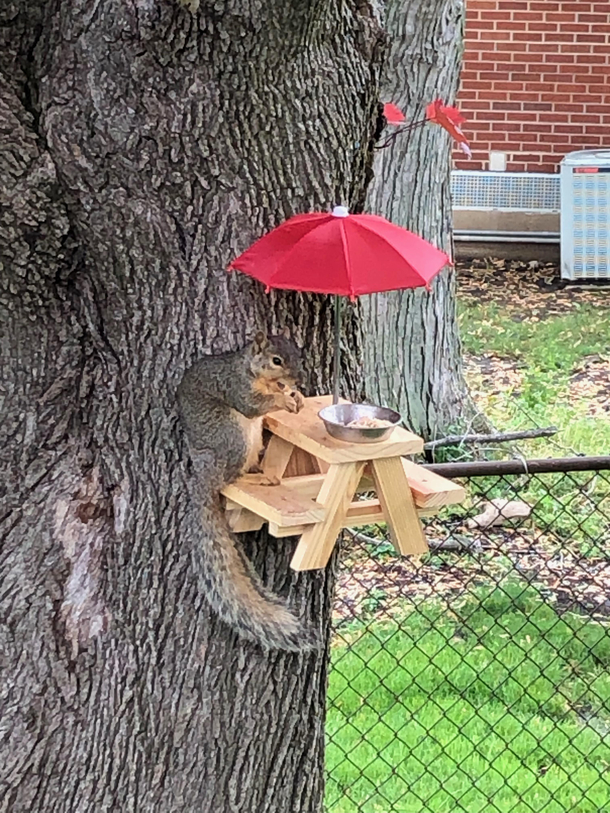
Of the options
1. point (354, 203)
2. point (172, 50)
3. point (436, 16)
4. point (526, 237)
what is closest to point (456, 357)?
point (436, 16)

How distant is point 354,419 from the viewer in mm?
1640

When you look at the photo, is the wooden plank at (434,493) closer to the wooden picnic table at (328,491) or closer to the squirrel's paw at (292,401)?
the wooden picnic table at (328,491)

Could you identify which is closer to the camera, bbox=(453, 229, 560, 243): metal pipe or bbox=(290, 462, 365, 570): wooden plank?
bbox=(290, 462, 365, 570): wooden plank

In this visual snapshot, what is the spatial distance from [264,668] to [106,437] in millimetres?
436

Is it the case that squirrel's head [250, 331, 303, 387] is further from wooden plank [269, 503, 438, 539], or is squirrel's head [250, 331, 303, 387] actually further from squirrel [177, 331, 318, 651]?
wooden plank [269, 503, 438, 539]

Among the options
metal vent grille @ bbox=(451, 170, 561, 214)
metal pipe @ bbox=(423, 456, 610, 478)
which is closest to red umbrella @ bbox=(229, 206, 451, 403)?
metal pipe @ bbox=(423, 456, 610, 478)

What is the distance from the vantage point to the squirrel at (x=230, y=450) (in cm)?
165

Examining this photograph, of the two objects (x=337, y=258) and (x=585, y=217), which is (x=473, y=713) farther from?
(x=585, y=217)

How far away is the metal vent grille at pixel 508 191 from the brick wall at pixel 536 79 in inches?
4.8

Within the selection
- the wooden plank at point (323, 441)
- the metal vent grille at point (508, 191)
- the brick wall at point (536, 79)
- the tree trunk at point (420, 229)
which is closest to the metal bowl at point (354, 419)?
the wooden plank at point (323, 441)

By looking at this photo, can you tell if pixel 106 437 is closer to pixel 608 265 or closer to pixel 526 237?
pixel 608 265

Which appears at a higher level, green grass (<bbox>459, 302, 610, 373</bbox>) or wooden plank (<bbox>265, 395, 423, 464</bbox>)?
wooden plank (<bbox>265, 395, 423, 464</bbox>)

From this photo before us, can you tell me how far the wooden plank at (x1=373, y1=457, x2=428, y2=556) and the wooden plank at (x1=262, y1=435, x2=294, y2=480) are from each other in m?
0.17

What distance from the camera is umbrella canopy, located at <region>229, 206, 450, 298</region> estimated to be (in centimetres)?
151
